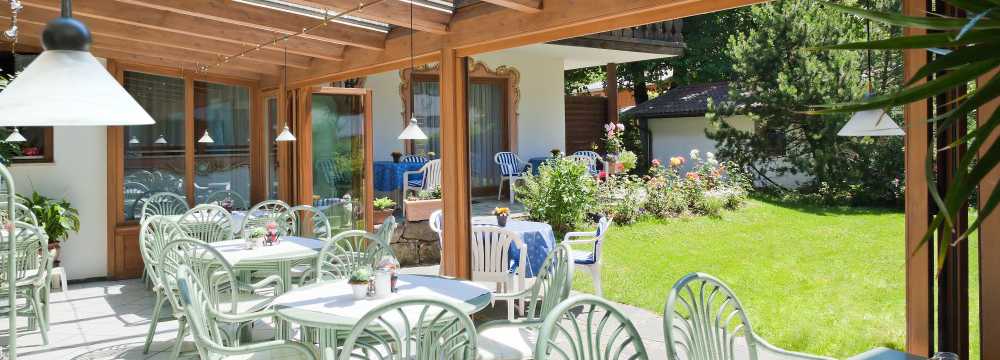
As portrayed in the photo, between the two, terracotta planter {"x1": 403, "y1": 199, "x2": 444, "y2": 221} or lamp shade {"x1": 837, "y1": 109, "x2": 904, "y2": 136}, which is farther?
terracotta planter {"x1": 403, "y1": 199, "x2": 444, "y2": 221}

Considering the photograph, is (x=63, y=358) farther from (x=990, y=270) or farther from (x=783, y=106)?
(x=783, y=106)

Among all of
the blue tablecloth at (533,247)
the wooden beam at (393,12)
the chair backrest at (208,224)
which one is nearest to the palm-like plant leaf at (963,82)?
the wooden beam at (393,12)

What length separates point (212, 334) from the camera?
3.35 m

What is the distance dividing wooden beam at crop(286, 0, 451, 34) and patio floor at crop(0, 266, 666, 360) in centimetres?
225

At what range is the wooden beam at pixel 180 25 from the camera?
548 centimetres

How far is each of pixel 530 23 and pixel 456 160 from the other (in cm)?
114

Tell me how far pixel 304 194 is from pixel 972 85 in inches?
253

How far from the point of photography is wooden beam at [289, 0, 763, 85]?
4.06 meters

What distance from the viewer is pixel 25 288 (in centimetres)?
506

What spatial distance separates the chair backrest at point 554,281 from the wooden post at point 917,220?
54.9 inches

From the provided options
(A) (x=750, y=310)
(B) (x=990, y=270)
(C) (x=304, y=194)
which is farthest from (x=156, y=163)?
(B) (x=990, y=270)

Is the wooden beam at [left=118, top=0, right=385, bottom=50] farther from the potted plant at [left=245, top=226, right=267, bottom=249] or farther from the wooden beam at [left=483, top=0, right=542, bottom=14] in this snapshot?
the wooden beam at [left=483, top=0, right=542, bottom=14]

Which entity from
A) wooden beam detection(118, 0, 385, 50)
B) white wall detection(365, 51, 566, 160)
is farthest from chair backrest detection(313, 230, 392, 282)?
white wall detection(365, 51, 566, 160)

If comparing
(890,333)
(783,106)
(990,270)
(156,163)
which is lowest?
(890,333)
